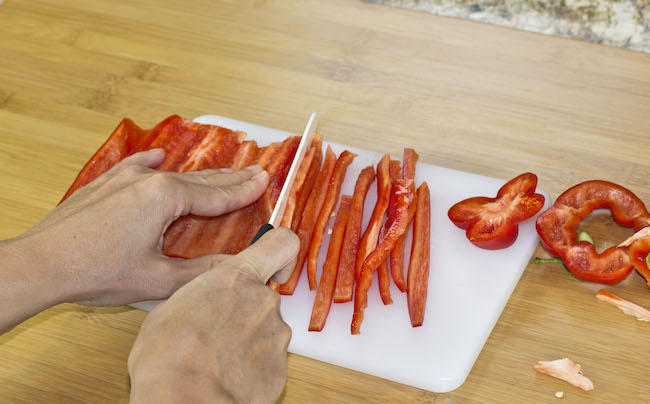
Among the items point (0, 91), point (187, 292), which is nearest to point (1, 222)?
point (0, 91)

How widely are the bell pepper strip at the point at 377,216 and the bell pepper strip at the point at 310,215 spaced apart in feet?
0.60

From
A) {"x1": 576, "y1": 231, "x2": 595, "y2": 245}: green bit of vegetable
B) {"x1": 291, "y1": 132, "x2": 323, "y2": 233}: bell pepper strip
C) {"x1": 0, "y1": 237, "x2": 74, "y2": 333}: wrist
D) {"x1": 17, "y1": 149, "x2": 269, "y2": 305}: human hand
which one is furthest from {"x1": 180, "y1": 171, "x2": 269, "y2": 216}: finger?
{"x1": 576, "y1": 231, "x2": 595, "y2": 245}: green bit of vegetable

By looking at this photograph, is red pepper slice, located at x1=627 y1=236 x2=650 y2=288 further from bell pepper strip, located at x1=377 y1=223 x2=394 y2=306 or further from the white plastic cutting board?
bell pepper strip, located at x1=377 y1=223 x2=394 y2=306

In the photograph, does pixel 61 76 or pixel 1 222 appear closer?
pixel 1 222

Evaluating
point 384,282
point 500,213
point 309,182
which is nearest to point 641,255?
point 500,213

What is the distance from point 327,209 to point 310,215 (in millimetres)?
63

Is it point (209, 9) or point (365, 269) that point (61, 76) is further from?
point (365, 269)

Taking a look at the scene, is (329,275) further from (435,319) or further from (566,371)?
(566,371)

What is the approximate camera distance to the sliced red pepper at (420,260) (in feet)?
6.81

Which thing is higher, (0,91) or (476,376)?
(0,91)

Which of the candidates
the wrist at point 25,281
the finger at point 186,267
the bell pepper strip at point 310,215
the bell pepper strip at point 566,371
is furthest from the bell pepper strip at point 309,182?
the bell pepper strip at point 566,371

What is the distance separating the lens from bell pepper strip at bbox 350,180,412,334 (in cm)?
206

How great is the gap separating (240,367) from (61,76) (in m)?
2.16

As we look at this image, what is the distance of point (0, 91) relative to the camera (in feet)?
9.96
